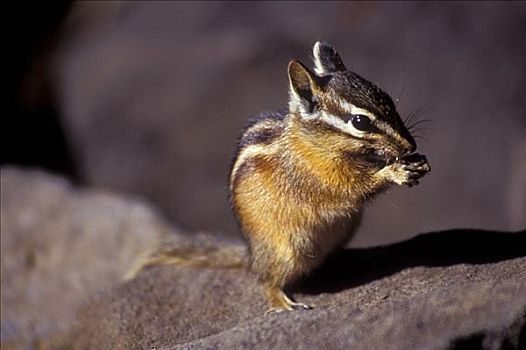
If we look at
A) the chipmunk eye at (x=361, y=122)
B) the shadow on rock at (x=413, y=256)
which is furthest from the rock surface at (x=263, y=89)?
the chipmunk eye at (x=361, y=122)

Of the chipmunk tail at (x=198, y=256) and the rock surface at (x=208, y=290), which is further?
the chipmunk tail at (x=198, y=256)

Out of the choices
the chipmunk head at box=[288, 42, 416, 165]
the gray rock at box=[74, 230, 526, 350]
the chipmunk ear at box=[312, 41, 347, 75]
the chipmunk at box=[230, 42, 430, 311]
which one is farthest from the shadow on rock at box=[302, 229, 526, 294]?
the chipmunk ear at box=[312, 41, 347, 75]

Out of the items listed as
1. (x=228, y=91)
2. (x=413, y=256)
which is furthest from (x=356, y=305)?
(x=228, y=91)

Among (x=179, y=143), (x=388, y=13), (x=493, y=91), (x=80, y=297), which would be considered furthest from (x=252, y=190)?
(x=179, y=143)

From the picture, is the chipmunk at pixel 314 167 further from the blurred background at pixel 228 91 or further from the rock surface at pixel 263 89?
the rock surface at pixel 263 89

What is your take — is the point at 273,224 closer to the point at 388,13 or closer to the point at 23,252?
the point at 23,252

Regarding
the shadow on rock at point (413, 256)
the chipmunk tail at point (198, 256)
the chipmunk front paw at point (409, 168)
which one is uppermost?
the chipmunk front paw at point (409, 168)
